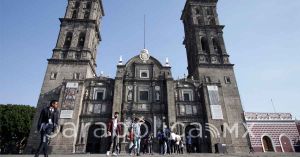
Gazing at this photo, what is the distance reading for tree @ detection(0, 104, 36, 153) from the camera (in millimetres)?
32059

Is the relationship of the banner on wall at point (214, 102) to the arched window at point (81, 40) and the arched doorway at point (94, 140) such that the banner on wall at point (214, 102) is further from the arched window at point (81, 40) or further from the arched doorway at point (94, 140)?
the arched window at point (81, 40)

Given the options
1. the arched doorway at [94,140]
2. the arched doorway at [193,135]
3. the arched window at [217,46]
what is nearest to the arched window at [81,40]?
the arched doorway at [94,140]

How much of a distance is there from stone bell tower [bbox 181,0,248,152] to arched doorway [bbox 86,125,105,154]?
12.8 metres

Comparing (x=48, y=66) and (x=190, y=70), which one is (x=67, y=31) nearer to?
(x=48, y=66)

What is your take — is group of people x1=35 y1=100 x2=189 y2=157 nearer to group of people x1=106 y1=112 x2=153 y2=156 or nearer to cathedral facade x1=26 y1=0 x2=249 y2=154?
group of people x1=106 y1=112 x2=153 y2=156

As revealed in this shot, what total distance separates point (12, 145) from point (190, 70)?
2999cm

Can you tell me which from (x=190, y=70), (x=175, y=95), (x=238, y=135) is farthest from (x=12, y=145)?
(x=238, y=135)

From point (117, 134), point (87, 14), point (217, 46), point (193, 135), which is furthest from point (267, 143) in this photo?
point (87, 14)

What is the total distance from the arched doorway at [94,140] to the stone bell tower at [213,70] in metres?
12.8

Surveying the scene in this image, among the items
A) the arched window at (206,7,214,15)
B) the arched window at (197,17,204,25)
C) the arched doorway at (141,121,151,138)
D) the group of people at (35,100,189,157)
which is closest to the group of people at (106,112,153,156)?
the group of people at (35,100,189,157)

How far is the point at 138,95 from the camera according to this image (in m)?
29.5

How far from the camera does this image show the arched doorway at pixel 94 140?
86.4 ft

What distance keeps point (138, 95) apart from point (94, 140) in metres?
7.61

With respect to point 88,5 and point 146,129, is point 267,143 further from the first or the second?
point 88,5
